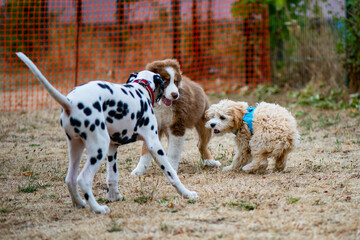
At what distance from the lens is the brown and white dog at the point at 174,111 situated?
19.3ft

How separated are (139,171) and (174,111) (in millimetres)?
927

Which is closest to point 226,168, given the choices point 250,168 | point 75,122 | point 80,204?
point 250,168

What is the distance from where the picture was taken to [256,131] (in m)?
5.56

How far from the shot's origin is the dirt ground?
3.59 meters

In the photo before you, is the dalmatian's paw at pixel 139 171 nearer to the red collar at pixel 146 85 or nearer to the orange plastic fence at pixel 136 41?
the red collar at pixel 146 85

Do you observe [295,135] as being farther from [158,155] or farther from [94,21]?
[94,21]

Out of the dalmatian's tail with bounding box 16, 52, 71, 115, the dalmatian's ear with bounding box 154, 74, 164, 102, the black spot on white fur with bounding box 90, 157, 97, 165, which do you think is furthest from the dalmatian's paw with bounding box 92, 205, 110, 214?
the dalmatian's ear with bounding box 154, 74, 164, 102

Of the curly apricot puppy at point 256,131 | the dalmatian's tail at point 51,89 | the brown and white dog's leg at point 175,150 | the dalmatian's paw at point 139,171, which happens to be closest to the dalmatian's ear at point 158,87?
the curly apricot puppy at point 256,131

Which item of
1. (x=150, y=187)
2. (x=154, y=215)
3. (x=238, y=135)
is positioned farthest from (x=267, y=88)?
(x=154, y=215)

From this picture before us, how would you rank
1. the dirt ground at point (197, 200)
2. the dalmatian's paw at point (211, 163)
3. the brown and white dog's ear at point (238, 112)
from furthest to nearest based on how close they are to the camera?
1. the dalmatian's paw at point (211, 163)
2. the brown and white dog's ear at point (238, 112)
3. the dirt ground at point (197, 200)

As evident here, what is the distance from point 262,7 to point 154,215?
1041cm

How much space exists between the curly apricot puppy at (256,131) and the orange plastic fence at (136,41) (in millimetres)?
7456

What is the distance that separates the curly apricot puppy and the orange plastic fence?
24.5ft

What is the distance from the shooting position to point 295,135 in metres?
5.48
